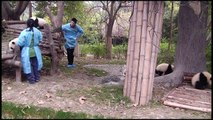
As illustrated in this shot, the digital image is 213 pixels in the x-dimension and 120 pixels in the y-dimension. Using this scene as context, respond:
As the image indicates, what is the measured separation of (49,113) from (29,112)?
0.34 m

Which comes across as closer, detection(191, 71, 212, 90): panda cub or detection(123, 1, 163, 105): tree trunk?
detection(123, 1, 163, 105): tree trunk

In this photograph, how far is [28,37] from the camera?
23.9 ft

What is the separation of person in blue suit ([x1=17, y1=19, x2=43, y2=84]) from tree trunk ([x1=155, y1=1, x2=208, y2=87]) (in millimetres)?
2518

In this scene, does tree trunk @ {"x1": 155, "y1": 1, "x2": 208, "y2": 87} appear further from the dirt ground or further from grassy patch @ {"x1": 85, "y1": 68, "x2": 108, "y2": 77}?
grassy patch @ {"x1": 85, "y1": 68, "x2": 108, "y2": 77}

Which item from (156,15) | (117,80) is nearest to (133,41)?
(156,15)

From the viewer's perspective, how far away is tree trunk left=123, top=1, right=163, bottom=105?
6.03 m

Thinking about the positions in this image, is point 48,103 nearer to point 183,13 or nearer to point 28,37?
point 28,37

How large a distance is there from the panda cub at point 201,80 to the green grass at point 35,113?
277 centimetres

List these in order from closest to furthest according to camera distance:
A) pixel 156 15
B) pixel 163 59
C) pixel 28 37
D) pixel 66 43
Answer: pixel 156 15, pixel 28 37, pixel 66 43, pixel 163 59

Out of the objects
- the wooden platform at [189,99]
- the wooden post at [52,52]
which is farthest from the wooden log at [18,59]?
the wooden platform at [189,99]

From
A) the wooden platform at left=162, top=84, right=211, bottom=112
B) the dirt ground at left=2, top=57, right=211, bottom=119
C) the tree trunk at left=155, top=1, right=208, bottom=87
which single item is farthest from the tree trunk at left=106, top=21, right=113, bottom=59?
the wooden platform at left=162, top=84, right=211, bottom=112

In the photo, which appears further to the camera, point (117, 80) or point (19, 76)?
point (117, 80)

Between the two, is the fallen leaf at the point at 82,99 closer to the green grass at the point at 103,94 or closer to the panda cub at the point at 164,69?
the green grass at the point at 103,94

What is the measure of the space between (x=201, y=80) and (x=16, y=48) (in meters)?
3.79
